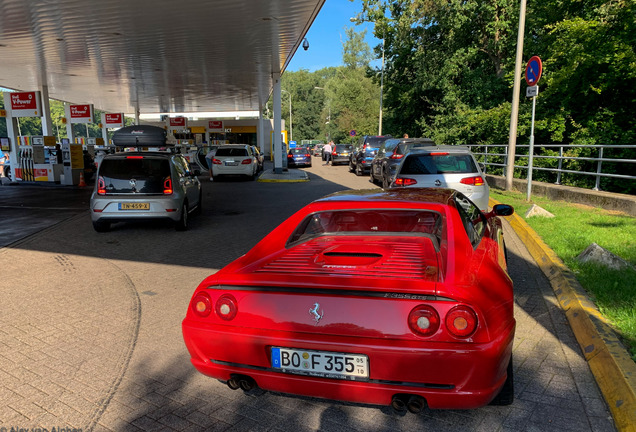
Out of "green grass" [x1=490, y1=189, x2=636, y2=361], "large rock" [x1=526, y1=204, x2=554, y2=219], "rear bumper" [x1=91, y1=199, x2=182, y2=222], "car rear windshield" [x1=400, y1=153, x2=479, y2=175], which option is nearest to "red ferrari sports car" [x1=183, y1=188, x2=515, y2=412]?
"green grass" [x1=490, y1=189, x2=636, y2=361]

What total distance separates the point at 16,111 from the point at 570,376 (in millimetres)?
22667

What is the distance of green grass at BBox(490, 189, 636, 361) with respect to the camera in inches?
161

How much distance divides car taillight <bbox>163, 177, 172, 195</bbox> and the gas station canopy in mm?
5493

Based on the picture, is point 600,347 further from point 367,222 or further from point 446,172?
point 446,172

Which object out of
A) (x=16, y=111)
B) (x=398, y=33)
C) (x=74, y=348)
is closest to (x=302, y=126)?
(x=398, y=33)

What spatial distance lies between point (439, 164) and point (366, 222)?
18.4 ft

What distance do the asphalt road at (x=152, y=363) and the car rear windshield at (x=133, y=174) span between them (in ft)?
5.21

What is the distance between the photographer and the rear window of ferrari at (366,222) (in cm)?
370

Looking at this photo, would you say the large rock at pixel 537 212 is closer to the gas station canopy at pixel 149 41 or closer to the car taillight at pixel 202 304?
the gas station canopy at pixel 149 41

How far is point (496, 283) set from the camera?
9.18 feet

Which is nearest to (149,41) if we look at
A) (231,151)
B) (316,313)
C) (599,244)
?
(231,151)

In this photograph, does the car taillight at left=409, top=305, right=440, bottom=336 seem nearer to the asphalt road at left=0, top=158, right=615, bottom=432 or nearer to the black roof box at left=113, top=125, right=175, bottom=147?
the asphalt road at left=0, top=158, right=615, bottom=432

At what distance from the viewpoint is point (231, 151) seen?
72.2 feet

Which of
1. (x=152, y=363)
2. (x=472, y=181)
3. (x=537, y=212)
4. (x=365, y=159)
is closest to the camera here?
(x=152, y=363)
